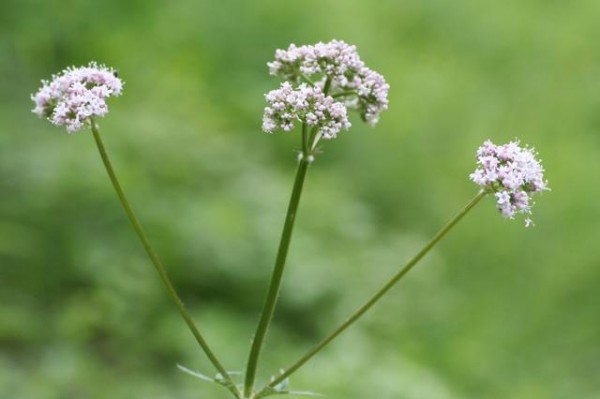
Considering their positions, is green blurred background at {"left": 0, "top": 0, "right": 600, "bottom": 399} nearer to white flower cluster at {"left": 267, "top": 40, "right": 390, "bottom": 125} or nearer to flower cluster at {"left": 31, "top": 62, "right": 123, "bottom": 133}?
flower cluster at {"left": 31, "top": 62, "right": 123, "bottom": 133}

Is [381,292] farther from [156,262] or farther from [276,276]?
[156,262]

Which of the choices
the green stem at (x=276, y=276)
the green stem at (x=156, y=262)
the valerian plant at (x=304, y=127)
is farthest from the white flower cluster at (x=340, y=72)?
the green stem at (x=156, y=262)

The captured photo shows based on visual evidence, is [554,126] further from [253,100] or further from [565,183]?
[253,100]

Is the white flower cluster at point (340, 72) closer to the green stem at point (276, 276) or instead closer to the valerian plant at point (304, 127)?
the valerian plant at point (304, 127)

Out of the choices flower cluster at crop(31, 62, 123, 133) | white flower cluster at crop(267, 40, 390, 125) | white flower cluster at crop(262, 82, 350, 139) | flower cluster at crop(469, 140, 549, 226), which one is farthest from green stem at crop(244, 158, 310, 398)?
flower cluster at crop(31, 62, 123, 133)

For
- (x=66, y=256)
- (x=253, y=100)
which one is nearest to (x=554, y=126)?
(x=253, y=100)
